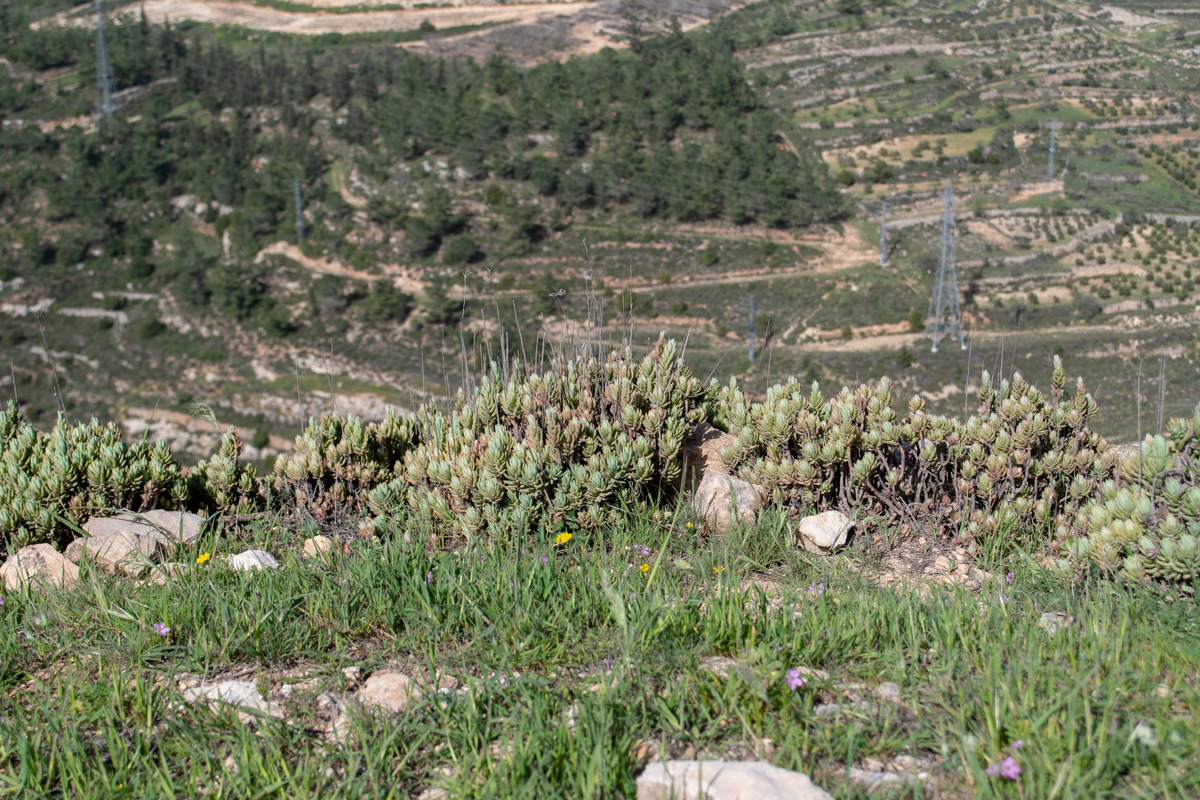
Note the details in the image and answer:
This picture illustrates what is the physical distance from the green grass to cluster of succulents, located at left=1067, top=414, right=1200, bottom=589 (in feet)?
0.29

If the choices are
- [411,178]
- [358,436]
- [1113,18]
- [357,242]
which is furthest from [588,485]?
[1113,18]

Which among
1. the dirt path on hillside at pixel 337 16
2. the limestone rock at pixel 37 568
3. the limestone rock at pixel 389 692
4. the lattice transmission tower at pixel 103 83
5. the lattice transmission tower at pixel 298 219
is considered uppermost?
the dirt path on hillside at pixel 337 16

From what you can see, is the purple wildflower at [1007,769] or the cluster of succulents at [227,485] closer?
the purple wildflower at [1007,769]

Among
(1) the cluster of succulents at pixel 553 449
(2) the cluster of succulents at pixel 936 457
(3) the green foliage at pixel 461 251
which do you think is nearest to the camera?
(1) the cluster of succulents at pixel 553 449

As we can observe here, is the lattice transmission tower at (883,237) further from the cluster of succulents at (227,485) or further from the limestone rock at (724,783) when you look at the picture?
the limestone rock at (724,783)

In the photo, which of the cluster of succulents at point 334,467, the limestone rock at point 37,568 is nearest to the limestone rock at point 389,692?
the limestone rock at point 37,568

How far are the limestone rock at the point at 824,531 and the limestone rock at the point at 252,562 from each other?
1744 millimetres

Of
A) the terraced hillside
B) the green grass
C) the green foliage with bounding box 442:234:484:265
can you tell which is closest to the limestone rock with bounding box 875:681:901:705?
the green grass

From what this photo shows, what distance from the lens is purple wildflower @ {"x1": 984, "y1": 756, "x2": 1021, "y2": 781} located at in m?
1.57

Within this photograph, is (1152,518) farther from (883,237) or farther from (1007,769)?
(883,237)

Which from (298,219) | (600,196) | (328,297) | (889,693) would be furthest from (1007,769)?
(298,219)

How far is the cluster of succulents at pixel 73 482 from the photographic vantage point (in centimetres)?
324

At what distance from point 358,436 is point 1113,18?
67253 millimetres

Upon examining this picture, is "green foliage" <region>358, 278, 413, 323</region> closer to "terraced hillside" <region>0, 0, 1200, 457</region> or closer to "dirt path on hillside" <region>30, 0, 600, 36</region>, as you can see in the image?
"terraced hillside" <region>0, 0, 1200, 457</region>
